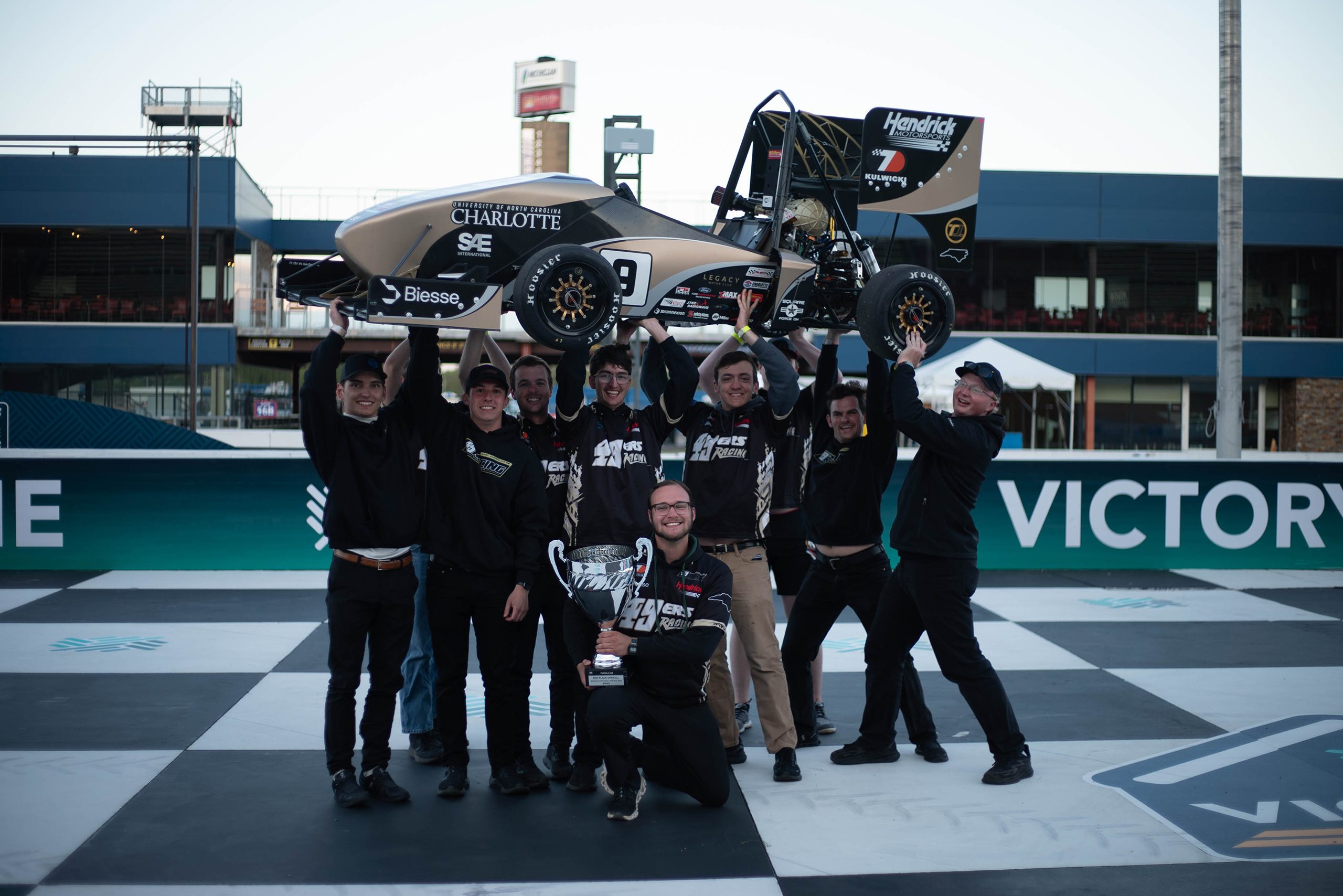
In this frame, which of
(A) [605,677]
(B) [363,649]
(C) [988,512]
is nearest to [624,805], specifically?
(A) [605,677]

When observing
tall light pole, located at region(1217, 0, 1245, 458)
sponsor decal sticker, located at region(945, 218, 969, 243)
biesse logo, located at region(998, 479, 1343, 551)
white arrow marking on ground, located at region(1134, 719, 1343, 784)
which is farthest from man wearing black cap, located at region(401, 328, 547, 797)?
tall light pole, located at region(1217, 0, 1245, 458)

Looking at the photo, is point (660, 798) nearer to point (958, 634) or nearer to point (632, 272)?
point (958, 634)

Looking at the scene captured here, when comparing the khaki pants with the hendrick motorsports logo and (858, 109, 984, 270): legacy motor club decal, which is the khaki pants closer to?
(858, 109, 984, 270): legacy motor club decal

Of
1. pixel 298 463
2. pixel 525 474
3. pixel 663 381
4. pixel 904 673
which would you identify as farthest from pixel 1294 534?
pixel 298 463

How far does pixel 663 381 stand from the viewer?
5.25m

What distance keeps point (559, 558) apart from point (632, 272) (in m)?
1.38

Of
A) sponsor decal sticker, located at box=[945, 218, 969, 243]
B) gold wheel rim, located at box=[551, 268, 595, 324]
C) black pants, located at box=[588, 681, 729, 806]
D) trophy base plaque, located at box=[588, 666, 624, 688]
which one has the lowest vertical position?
black pants, located at box=[588, 681, 729, 806]

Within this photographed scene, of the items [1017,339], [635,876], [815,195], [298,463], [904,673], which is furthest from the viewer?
[1017,339]

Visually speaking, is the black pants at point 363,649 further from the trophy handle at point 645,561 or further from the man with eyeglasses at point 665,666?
the trophy handle at point 645,561

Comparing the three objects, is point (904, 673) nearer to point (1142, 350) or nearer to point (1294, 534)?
point (1294, 534)

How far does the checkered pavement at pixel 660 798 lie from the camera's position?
→ 145 inches

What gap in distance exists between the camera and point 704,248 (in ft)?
16.7

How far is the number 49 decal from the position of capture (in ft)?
16.0

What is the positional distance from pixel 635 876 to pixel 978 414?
101 inches
